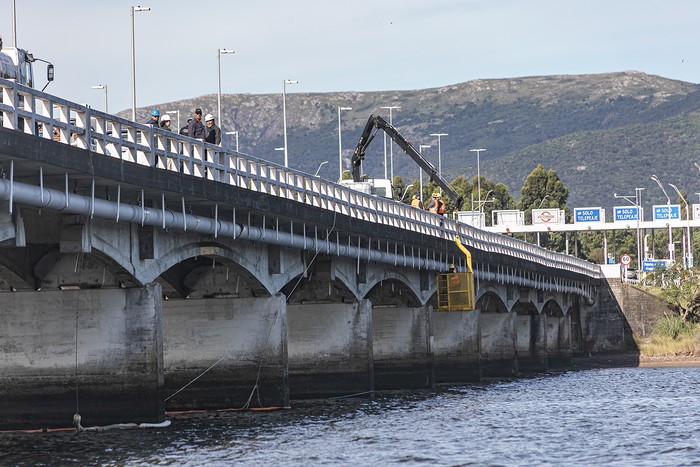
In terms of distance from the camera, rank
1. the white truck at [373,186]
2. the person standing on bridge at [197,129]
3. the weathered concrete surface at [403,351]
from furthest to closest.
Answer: the white truck at [373,186]
the weathered concrete surface at [403,351]
the person standing on bridge at [197,129]

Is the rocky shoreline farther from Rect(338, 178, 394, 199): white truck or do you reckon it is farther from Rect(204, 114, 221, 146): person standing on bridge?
Rect(204, 114, 221, 146): person standing on bridge

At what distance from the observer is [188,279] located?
159 ft

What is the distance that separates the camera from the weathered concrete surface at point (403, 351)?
215 feet

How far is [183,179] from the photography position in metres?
38.8

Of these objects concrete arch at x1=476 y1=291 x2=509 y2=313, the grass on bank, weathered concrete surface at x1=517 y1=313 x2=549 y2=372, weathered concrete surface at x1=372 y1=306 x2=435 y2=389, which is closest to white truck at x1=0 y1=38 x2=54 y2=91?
weathered concrete surface at x1=372 y1=306 x2=435 y2=389

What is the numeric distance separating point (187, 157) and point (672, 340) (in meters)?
73.0

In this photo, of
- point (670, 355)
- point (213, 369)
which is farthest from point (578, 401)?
point (670, 355)

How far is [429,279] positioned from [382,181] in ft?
51.4

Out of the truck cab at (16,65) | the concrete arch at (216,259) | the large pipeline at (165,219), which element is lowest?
the concrete arch at (216,259)

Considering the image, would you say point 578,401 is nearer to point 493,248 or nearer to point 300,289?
point 300,289

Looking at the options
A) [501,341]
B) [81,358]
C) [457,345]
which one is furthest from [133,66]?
[501,341]

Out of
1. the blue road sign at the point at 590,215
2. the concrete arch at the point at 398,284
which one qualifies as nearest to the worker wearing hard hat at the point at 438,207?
the concrete arch at the point at 398,284

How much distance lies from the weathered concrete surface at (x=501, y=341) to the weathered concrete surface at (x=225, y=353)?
123 ft

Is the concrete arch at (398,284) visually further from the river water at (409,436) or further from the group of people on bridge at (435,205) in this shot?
the river water at (409,436)
